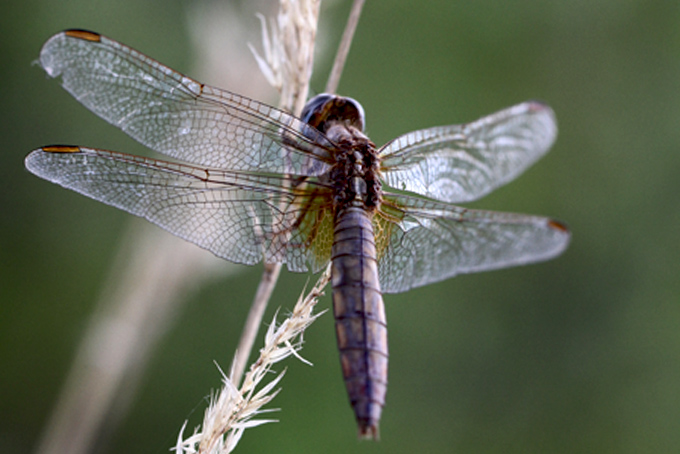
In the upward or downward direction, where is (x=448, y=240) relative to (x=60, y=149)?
upward

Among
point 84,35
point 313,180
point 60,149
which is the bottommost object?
point 60,149

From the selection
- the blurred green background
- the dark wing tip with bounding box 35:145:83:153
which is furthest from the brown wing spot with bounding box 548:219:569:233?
the blurred green background

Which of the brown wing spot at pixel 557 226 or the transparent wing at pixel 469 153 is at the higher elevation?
the transparent wing at pixel 469 153

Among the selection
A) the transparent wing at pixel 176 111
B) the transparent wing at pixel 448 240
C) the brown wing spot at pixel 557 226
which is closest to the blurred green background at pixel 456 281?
the transparent wing at pixel 448 240

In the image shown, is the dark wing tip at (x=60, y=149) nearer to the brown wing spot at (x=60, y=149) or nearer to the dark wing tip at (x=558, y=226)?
the brown wing spot at (x=60, y=149)

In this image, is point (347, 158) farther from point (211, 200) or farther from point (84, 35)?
point (84, 35)

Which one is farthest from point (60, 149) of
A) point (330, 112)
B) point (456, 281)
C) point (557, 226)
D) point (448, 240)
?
point (456, 281)

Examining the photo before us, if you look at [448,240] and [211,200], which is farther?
[448,240]

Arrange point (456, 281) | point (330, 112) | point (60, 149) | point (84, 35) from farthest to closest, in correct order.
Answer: point (456, 281) → point (330, 112) → point (84, 35) → point (60, 149)
